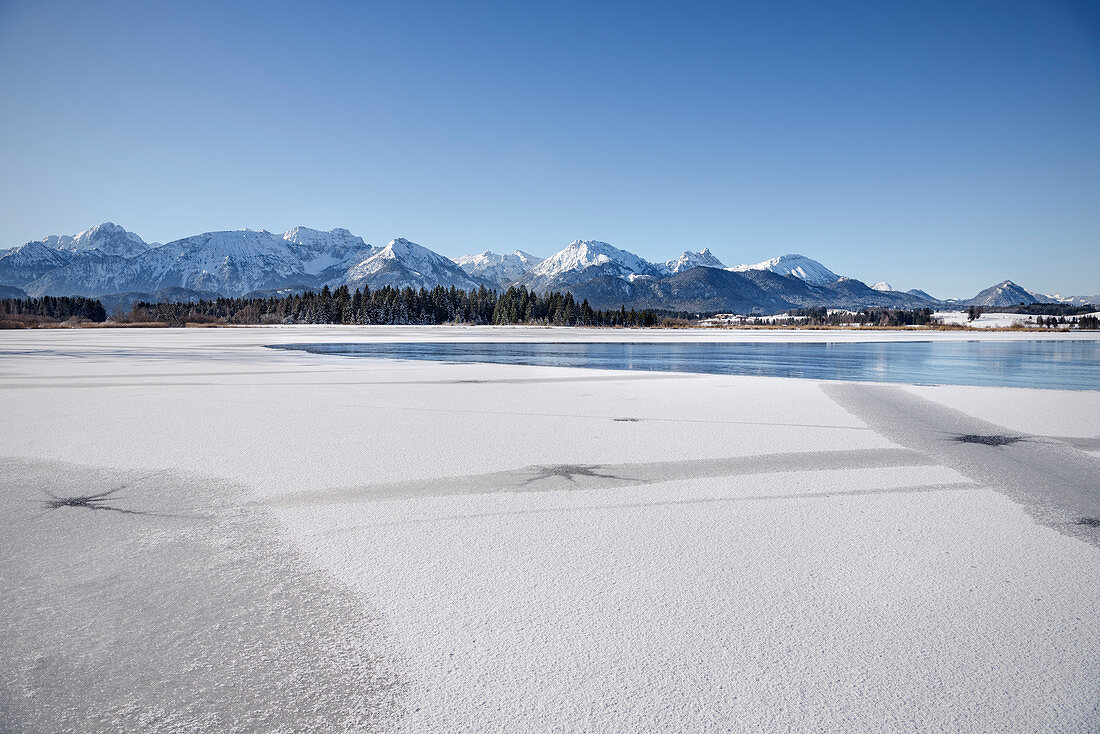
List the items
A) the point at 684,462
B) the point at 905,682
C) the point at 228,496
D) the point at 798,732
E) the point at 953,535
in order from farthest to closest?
the point at 684,462
the point at 228,496
the point at 953,535
the point at 905,682
the point at 798,732

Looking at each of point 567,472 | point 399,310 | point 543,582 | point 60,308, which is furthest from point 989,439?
point 60,308

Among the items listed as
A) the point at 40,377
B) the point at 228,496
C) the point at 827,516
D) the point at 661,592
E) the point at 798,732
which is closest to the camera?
the point at 798,732

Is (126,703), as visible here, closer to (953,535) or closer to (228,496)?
(228,496)

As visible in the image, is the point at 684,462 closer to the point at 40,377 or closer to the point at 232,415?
the point at 232,415

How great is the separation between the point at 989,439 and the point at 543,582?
826cm

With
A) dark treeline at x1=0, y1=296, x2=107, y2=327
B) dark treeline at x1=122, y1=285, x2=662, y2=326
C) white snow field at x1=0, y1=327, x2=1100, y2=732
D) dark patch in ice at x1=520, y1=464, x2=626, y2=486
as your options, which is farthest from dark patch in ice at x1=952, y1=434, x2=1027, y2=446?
dark treeline at x1=0, y1=296, x2=107, y2=327

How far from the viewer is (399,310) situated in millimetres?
117500

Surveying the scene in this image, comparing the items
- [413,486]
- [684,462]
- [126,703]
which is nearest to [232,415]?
[413,486]

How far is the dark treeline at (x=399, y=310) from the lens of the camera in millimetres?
114688

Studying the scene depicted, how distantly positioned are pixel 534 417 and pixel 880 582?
7.10 meters

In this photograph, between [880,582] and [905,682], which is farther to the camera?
[880,582]

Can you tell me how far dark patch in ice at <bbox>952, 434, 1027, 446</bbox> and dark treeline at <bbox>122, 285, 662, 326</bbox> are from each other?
11084cm

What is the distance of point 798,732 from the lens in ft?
8.18

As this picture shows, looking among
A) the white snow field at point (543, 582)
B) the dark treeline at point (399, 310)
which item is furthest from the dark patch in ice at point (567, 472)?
the dark treeline at point (399, 310)
